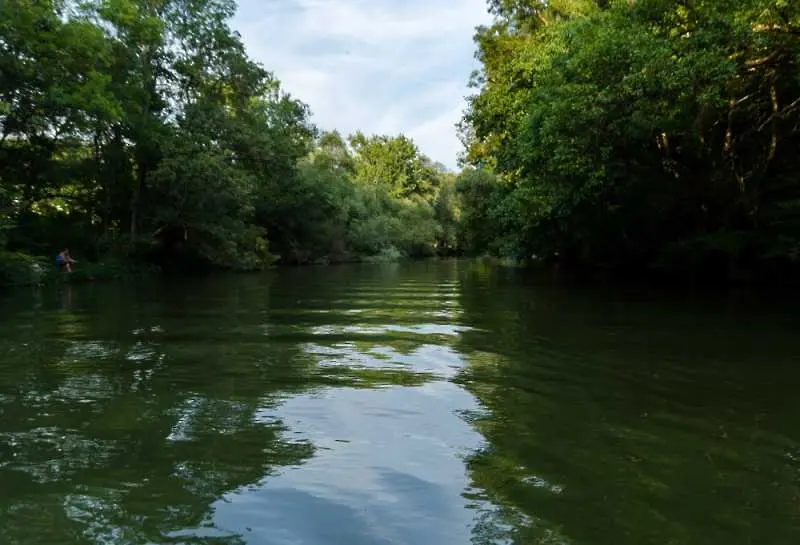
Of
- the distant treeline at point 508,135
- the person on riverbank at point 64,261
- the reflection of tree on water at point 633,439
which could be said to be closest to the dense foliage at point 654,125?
the distant treeline at point 508,135

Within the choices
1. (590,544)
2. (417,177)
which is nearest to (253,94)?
(590,544)

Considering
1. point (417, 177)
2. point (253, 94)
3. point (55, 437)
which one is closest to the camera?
point (55, 437)

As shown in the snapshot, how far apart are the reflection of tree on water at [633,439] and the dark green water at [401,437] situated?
0.8 inches

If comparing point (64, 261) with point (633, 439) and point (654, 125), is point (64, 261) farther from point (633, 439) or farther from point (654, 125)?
point (633, 439)

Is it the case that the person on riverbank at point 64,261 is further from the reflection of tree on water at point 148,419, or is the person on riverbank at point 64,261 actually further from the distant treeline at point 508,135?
the reflection of tree on water at point 148,419

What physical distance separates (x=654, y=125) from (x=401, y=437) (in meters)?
13.8

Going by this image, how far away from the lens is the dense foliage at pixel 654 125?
13.8 m

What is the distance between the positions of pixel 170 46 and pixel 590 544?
35.1 meters

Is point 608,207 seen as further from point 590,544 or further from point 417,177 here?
point 417,177

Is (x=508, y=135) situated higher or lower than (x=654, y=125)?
higher

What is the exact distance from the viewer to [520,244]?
35438 mm

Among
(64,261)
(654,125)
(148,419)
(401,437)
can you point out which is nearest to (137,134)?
(64,261)

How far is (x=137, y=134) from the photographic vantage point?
31734 mm

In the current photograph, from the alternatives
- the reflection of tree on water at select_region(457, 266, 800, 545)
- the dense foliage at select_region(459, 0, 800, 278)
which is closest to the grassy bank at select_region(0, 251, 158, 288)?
the dense foliage at select_region(459, 0, 800, 278)
